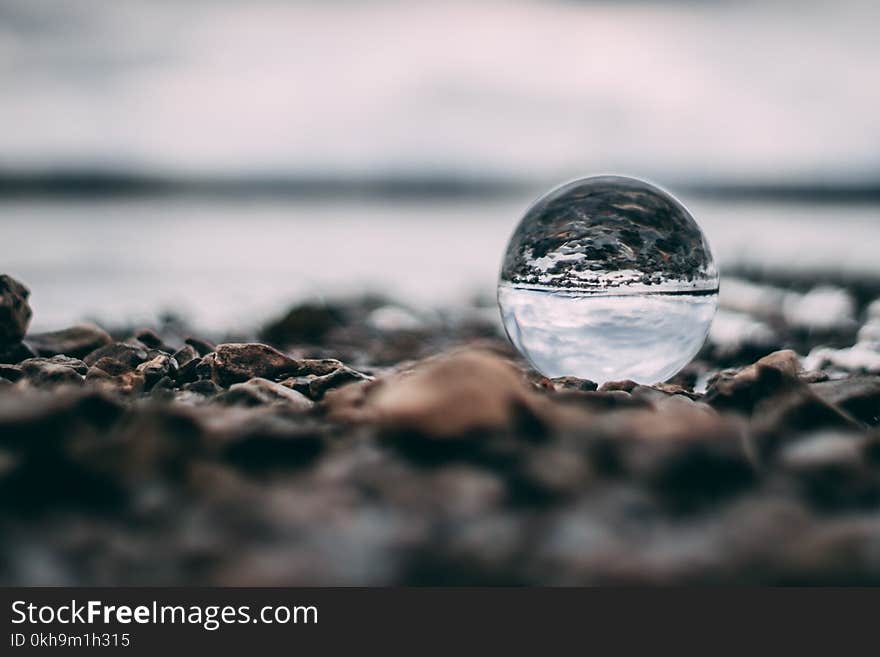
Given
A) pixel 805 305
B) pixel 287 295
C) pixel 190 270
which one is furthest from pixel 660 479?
pixel 190 270

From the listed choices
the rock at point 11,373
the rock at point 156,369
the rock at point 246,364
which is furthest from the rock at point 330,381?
the rock at point 11,373

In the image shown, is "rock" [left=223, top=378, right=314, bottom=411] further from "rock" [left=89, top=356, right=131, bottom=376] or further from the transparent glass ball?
the transparent glass ball

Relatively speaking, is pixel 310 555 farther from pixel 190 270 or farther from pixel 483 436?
pixel 190 270

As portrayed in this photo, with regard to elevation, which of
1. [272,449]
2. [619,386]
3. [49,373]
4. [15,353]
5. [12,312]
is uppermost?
[12,312]

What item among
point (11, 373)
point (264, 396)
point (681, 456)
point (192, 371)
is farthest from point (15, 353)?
point (681, 456)

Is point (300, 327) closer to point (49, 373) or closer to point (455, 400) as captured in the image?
point (49, 373)
